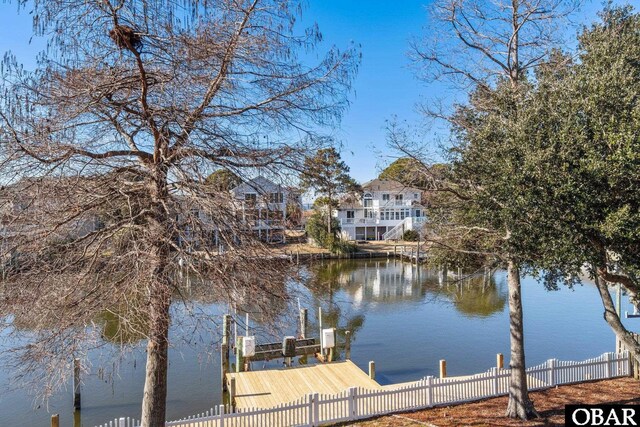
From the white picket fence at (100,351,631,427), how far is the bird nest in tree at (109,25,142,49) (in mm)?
6275

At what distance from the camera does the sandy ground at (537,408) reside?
28.9ft

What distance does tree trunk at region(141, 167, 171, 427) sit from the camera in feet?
14.4

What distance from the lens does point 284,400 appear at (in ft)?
36.5

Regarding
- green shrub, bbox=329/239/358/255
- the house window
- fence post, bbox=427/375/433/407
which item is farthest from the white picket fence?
green shrub, bbox=329/239/358/255

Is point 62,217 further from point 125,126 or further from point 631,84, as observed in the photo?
point 631,84

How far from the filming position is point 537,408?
31.6 feet

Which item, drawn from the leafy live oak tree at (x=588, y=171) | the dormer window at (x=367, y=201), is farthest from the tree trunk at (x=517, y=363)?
the dormer window at (x=367, y=201)

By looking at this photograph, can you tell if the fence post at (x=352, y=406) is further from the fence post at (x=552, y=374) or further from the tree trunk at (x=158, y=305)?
the fence post at (x=552, y=374)

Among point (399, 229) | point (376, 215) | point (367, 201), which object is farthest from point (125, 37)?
point (367, 201)

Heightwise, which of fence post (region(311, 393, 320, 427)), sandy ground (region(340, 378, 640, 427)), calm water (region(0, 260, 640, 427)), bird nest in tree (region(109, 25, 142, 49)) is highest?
bird nest in tree (region(109, 25, 142, 49))

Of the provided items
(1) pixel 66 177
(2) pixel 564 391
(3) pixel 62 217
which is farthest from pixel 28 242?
(2) pixel 564 391

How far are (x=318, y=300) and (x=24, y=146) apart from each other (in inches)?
149

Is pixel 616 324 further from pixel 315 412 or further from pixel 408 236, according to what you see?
pixel 408 236

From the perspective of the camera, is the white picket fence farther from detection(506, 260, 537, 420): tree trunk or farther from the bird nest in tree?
the bird nest in tree
